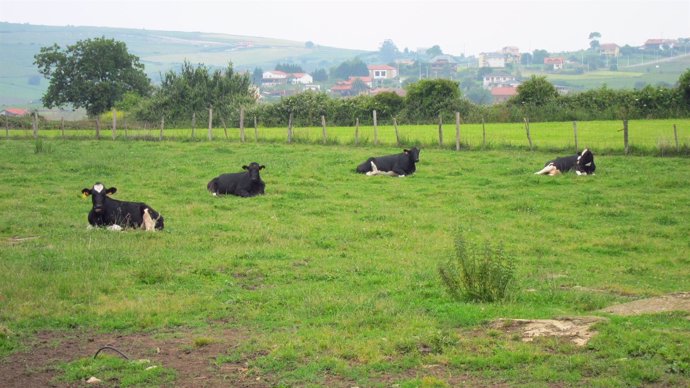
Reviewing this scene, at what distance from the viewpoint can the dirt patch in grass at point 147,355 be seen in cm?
861

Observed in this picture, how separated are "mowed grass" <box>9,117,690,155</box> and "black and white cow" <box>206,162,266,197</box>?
14592 millimetres

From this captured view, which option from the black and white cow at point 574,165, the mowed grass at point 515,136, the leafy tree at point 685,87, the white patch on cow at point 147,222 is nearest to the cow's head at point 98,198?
the white patch on cow at point 147,222

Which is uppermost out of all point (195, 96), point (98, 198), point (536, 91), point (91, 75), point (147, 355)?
point (91, 75)

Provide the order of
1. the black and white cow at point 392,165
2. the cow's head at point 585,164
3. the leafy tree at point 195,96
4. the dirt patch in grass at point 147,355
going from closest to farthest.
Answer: the dirt patch in grass at point 147,355
the cow's head at point 585,164
the black and white cow at point 392,165
the leafy tree at point 195,96

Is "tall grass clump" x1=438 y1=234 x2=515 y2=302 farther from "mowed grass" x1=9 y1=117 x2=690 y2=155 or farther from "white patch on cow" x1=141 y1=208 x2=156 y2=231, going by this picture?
"mowed grass" x1=9 y1=117 x2=690 y2=155

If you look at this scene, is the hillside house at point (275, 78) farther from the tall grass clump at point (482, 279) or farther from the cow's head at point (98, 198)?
the tall grass clump at point (482, 279)

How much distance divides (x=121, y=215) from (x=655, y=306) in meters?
11.5

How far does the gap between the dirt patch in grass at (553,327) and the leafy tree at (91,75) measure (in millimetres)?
70805

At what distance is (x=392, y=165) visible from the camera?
93.9ft

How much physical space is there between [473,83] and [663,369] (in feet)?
555

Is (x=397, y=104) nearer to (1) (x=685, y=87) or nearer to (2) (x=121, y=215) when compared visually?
(1) (x=685, y=87)

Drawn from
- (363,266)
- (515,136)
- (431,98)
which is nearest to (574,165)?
(515,136)

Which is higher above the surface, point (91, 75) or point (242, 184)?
point (91, 75)

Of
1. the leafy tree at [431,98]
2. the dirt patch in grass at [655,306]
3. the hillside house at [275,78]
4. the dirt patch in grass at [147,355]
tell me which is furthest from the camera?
the hillside house at [275,78]
